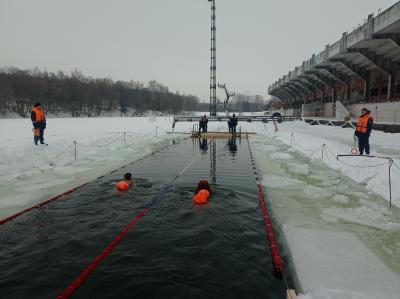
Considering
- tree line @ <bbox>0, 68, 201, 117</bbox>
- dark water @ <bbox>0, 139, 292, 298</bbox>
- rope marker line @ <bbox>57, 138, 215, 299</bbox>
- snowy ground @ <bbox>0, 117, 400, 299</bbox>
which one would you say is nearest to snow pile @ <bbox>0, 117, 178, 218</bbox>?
snowy ground @ <bbox>0, 117, 400, 299</bbox>

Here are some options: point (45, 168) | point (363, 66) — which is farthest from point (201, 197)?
point (363, 66)

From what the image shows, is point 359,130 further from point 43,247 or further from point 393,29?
point 393,29

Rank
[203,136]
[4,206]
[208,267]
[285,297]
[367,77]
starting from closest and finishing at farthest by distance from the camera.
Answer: [285,297] < [208,267] < [4,206] < [203,136] < [367,77]

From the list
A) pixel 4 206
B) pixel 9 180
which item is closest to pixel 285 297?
pixel 4 206

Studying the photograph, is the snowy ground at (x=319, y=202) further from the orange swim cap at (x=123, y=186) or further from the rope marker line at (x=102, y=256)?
the rope marker line at (x=102, y=256)

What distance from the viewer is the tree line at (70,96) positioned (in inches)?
2997

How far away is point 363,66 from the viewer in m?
33.9

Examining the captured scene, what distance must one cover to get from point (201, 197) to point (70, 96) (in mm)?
94616

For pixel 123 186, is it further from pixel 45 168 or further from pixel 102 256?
pixel 45 168

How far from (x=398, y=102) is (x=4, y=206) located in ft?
90.8

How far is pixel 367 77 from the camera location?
111 ft

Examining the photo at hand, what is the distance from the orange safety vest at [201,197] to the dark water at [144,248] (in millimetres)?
152

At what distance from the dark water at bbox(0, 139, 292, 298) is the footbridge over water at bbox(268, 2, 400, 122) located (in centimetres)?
2061

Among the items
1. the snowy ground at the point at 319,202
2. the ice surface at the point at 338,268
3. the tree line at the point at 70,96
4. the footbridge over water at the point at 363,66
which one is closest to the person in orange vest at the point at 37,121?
the snowy ground at the point at 319,202
